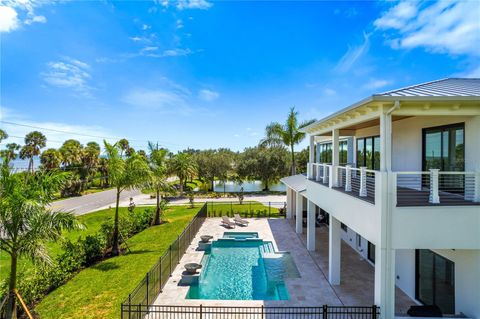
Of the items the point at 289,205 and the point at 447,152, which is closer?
the point at 447,152

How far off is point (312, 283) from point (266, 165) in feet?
109

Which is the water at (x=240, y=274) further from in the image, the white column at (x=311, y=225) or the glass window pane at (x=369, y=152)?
the glass window pane at (x=369, y=152)

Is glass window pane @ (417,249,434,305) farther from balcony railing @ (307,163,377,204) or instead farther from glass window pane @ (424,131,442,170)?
glass window pane @ (424,131,442,170)

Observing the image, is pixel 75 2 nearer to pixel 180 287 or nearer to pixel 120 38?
pixel 120 38

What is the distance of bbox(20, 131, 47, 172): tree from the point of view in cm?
4428

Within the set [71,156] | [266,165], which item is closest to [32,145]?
[71,156]

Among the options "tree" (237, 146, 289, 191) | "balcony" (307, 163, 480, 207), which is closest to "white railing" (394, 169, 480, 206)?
"balcony" (307, 163, 480, 207)

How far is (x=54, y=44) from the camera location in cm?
1900

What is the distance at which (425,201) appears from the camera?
24.0 ft

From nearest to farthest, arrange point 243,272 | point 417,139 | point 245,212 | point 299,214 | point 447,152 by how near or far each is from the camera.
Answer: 1. point 447,152
2. point 417,139
3. point 243,272
4. point 299,214
5. point 245,212

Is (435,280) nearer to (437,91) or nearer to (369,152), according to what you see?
(437,91)

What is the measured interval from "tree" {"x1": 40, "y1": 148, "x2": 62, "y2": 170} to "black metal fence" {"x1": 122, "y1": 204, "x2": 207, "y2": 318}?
34768mm

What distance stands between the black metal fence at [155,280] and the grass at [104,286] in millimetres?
854

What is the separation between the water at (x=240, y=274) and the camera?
11062mm
